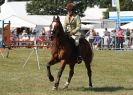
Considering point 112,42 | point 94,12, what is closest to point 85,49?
point 112,42

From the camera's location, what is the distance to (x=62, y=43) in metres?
13.3

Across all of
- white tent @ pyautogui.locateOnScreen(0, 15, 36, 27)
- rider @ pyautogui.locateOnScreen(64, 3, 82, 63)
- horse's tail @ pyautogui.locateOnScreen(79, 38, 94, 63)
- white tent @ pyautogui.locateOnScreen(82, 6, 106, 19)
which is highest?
rider @ pyautogui.locateOnScreen(64, 3, 82, 63)

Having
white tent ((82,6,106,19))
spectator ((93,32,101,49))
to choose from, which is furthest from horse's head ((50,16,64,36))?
white tent ((82,6,106,19))

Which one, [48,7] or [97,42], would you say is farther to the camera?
[48,7]

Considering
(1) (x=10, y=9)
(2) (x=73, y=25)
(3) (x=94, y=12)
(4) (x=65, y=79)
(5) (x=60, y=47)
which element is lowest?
(3) (x=94, y=12)

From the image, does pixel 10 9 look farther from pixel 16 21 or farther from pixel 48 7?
pixel 16 21

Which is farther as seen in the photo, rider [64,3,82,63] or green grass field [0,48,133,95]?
rider [64,3,82,63]

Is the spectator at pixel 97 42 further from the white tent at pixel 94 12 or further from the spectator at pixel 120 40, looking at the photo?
the white tent at pixel 94 12

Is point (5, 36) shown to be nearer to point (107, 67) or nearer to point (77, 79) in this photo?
point (107, 67)

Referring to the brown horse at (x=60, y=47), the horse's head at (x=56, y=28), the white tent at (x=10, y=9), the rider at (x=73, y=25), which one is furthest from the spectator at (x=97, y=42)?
the white tent at (x=10, y=9)

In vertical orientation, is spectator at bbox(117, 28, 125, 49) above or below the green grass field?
below

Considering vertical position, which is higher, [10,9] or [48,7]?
[10,9]

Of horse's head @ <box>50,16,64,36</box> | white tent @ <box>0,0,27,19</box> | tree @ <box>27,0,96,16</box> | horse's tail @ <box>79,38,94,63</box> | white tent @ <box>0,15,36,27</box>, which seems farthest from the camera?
tree @ <box>27,0,96,16</box>

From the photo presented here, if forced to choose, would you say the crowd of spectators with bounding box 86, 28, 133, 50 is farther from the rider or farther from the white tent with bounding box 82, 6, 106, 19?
the white tent with bounding box 82, 6, 106, 19
